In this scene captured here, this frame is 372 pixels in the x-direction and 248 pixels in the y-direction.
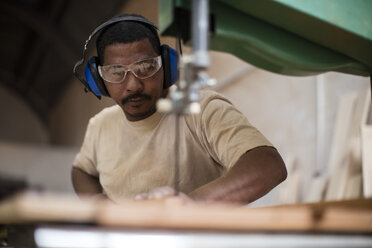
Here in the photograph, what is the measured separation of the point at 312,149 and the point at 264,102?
48cm

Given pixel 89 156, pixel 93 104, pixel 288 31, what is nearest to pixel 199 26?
pixel 288 31

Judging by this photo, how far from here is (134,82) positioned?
148cm

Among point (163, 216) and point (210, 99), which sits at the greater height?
point (210, 99)

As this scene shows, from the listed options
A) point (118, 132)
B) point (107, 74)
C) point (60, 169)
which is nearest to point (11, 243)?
point (107, 74)

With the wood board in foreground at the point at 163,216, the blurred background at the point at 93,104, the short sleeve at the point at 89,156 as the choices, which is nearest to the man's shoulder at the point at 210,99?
the blurred background at the point at 93,104

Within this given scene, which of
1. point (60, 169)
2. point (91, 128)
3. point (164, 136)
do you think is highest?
point (60, 169)

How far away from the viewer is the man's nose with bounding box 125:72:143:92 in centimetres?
148

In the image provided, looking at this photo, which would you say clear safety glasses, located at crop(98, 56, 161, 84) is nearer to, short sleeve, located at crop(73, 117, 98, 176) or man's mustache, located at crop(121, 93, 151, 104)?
man's mustache, located at crop(121, 93, 151, 104)

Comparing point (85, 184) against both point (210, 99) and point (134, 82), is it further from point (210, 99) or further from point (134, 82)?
point (210, 99)

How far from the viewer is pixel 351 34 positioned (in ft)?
3.74

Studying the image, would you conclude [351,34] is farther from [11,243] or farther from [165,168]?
[11,243]

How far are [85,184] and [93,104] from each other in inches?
59.2

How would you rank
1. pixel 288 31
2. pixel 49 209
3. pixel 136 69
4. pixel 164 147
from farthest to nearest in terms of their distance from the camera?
1. pixel 164 147
2. pixel 136 69
3. pixel 288 31
4. pixel 49 209

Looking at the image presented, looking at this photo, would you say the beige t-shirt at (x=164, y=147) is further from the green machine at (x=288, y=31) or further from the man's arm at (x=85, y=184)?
the green machine at (x=288, y=31)
